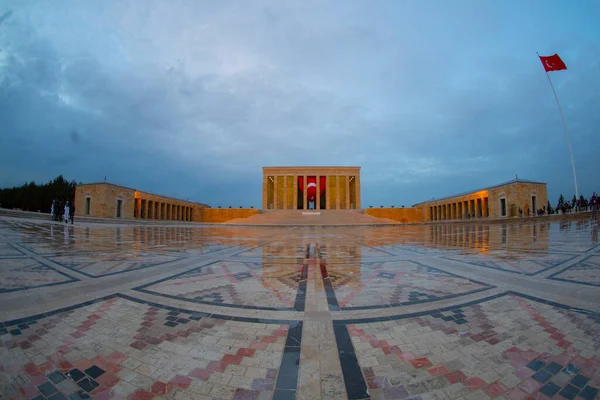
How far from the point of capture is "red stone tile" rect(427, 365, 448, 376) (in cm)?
151

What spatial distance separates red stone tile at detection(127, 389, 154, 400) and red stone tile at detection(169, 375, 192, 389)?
0.12 meters

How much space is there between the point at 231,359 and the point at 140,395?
1.68 ft

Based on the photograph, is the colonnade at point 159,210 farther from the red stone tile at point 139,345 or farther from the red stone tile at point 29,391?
the red stone tile at point 29,391

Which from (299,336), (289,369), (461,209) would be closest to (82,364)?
(289,369)

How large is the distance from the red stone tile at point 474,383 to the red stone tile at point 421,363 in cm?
21

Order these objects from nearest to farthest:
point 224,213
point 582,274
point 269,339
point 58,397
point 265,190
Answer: point 58,397
point 269,339
point 582,274
point 224,213
point 265,190

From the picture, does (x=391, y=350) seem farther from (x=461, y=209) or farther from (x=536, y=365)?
(x=461, y=209)

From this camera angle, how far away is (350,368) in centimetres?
152

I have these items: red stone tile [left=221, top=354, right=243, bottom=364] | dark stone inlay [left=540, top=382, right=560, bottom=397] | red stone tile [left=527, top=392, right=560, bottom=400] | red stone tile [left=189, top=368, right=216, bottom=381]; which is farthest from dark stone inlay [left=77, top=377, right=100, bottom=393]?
dark stone inlay [left=540, top=382, right=560, bottom=397]

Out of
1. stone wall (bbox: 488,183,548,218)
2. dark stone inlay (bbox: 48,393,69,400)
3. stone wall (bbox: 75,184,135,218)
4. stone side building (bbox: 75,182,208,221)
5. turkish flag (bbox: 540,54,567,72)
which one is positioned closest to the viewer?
dark stone inlay (bbox: 48,393,69,400)

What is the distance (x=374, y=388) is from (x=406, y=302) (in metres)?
1.44

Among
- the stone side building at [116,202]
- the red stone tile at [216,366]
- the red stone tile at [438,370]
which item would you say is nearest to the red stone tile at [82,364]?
the red stone tile at [216,366]

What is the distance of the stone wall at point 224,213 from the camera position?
152ft

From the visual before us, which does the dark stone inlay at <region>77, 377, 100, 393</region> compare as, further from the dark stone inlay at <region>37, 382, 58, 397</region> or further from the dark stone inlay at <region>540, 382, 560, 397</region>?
the dark stone inlay at <region>540, 382, 560, 397</region>
